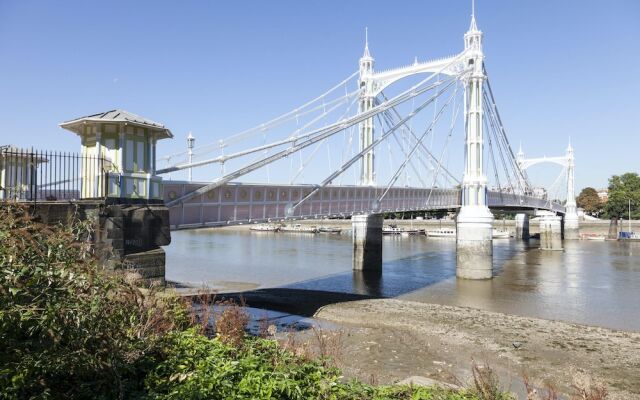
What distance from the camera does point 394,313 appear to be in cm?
1991

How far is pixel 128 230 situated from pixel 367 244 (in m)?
26.9

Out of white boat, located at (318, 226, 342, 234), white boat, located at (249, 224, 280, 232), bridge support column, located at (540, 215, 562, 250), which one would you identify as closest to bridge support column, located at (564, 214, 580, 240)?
bridge support column, located at (540, 215, 562, 250)

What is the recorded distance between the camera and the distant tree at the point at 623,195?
9775cm

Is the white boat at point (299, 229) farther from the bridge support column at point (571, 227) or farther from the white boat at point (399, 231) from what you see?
the bridge support column at point (571, 227)

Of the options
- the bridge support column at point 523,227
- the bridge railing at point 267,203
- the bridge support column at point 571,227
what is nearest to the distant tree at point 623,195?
the bridge support column at point 571,227

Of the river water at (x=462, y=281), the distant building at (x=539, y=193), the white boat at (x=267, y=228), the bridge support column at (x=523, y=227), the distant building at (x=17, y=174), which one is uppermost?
the distant building at (x=539, y=193)

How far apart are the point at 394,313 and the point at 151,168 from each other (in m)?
11.7

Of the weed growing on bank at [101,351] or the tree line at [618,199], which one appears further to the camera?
the tree line at [618,199]

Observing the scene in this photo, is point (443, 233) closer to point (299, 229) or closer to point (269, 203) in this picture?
point (299, 229)

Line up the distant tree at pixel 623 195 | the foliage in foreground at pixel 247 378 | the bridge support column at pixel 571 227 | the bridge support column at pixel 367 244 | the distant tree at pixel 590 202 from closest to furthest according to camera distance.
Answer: the foliage in foreground at pixel 247 378 < the bridge support column at pixel 367 244 < the bridge support column at pixel 571 227 < the distant tree at pixel 623 195 < the distant tree at pixel 590 202

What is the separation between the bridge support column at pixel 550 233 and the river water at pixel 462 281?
453 inches

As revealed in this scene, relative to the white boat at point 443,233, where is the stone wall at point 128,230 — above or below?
above

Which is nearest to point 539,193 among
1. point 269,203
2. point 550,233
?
point 550,233

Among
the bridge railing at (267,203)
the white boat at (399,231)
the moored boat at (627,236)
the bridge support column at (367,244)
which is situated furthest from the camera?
the white boat at (399,231)
